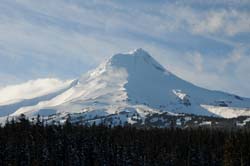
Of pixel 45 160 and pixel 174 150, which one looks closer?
pixel 45 160

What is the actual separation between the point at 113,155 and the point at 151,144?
13.9 m

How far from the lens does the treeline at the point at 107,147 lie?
109000 millimetres

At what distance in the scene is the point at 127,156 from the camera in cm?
13000

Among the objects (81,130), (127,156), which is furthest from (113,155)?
(81,130)

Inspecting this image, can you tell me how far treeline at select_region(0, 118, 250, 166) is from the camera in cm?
10900

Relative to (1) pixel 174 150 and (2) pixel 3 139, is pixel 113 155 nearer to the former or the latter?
(1) pixel 174 150

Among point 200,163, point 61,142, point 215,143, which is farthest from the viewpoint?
point 215,143

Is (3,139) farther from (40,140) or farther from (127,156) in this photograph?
(127,156)

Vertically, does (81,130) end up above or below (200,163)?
above

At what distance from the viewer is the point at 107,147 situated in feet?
435

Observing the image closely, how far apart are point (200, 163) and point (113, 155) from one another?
21.3 meters

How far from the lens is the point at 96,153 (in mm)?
127875

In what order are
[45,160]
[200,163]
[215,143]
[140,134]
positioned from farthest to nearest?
[140,134]
[215,143]
[200,163]
[45,160]

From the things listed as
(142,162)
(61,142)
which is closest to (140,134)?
(142,162)
